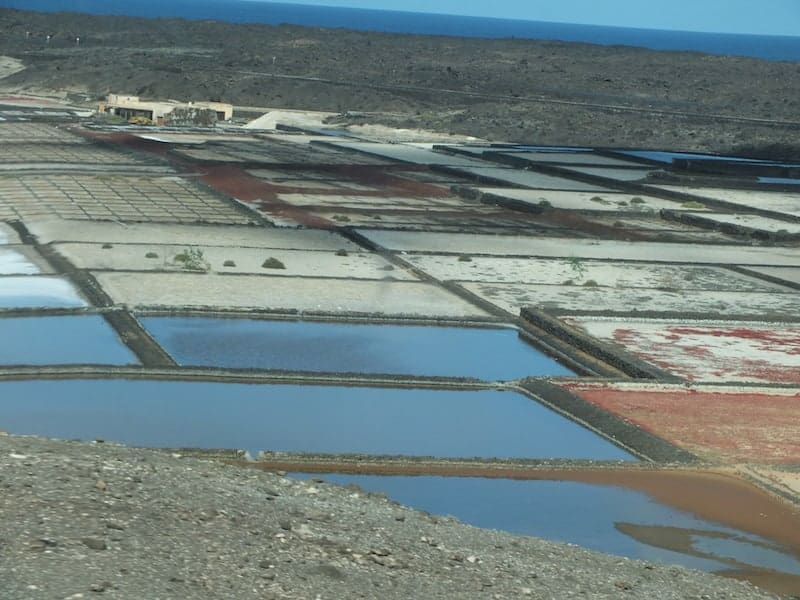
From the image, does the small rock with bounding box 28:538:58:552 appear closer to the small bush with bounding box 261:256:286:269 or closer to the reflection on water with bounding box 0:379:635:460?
the reflection on water with bounding box 0:379:635:460

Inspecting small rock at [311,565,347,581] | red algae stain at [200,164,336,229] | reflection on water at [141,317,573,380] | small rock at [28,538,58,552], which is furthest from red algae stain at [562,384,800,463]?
red algae stain at [200,164,336,229]

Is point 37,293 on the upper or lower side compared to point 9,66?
upper

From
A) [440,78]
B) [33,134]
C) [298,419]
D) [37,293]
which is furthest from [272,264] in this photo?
[440,78]

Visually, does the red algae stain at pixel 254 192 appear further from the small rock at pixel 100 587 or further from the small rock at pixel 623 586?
the small rock at pixel 100 587

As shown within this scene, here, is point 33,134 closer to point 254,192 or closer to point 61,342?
point 254,192

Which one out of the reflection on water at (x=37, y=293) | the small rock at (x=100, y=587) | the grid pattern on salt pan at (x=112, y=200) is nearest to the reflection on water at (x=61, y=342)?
the reflection on water at (x=37, y=293)

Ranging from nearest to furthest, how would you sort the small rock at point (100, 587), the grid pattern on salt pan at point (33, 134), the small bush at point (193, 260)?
the small rock at point (100, 587) < the small bush at point (193, 260) < the grid pattern on salt pan at point (33, 134)

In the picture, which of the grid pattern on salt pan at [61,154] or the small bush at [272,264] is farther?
the grid pattern on salt pan at [61,154]

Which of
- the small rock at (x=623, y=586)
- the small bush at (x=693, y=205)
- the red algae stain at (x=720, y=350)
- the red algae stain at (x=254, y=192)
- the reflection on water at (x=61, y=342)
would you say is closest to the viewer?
the small rock at (x=623, y=586)
